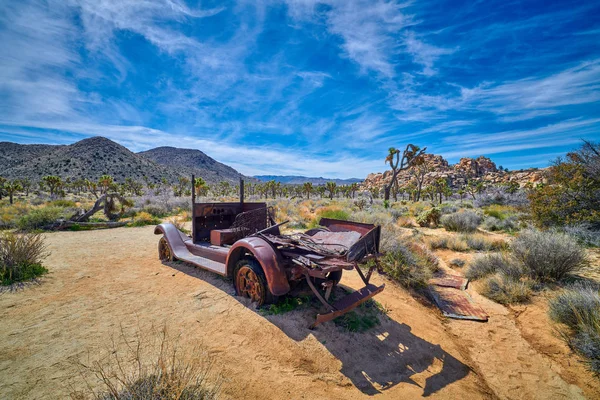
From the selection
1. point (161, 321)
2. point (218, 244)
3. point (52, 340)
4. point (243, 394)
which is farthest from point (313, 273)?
point (52, 340)

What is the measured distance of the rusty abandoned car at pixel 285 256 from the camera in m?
3.46

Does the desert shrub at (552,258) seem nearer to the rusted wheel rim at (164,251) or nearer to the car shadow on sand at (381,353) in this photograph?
the car shadow on sand at (381,353)

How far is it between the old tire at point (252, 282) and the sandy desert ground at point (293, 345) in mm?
229

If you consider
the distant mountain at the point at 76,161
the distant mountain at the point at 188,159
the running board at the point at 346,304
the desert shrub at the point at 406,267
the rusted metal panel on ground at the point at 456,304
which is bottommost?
the rusted metal panel on ground at the point at 456,304

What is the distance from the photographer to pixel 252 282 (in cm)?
429

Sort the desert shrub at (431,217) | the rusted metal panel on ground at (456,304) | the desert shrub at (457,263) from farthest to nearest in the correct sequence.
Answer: the desert shrub at (431,217)
the desert shrub at (457,263)
the rusted metal panel on ground at (456,304)

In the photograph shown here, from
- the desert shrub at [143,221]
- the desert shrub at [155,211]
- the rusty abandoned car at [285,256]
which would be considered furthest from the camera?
the desert shrub at [155,211]

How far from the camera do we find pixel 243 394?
2.59 meters

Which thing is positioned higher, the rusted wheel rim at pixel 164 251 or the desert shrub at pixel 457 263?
the rusted wheel rim at pixel 164 251

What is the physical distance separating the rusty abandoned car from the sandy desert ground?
477mm

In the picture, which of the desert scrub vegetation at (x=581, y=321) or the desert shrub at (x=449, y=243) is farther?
the desert shrub at (x=449, y=243)

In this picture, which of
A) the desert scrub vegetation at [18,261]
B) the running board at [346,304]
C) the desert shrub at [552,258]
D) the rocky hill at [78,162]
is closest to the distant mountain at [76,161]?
the rocky hill at [78,162]

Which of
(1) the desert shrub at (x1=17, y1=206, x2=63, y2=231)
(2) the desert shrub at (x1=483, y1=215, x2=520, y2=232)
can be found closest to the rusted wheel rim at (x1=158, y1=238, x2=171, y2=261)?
(1) the desert shrub at (x1=17, y1=206, x2=63, y2=231)

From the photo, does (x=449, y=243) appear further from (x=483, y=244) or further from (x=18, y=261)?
(x=18, y=261)
